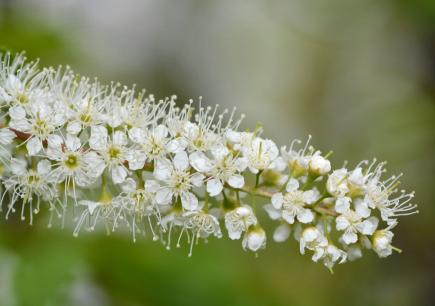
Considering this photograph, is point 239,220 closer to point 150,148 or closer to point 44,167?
point 150,148

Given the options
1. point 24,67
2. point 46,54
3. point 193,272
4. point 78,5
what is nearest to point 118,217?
point 24,67

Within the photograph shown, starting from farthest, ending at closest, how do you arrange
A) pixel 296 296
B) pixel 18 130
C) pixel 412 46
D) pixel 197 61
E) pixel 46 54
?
pixel 197 61 < pixel 412 46 < pixel 296 296 < pixel 46 54 < pixel 18 130

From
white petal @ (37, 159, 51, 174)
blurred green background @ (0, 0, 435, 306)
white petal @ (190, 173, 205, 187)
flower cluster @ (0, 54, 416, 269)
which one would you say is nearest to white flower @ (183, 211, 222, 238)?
flower cluster @ (0, 54, 416, 269)

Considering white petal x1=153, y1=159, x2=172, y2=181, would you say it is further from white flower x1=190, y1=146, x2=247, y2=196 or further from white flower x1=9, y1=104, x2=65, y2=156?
white flower x1=9, y1=104, x2=65, y2=156

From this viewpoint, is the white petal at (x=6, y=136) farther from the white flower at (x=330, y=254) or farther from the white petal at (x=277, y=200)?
the white flower at (x=330, y=254)

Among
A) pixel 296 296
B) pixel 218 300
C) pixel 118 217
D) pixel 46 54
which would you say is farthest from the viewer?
pixel 296 296

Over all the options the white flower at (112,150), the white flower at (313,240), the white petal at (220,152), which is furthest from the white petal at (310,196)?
the white flower at (112,150)

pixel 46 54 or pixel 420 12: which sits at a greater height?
pixel 420 12

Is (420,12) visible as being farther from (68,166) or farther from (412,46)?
(68,166)
